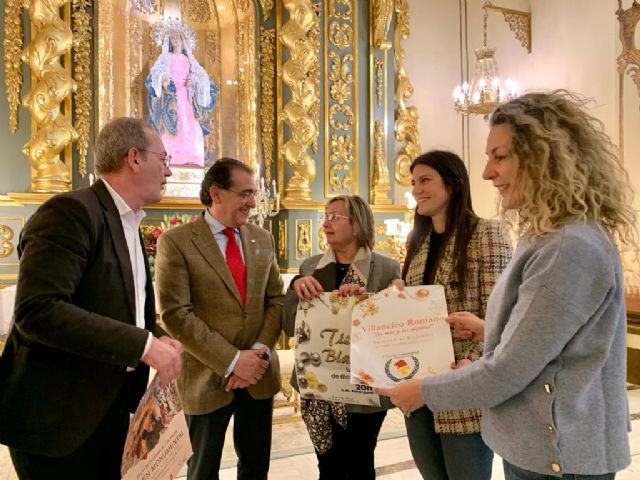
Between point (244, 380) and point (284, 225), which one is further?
point (284, 225)

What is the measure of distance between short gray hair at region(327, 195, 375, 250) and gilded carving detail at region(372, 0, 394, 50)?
4.51 metres

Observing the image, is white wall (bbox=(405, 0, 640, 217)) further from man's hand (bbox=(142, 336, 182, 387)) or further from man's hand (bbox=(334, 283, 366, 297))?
man's hand (bbox=(142, 336, 182, 387))

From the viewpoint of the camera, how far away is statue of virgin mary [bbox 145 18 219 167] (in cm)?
552

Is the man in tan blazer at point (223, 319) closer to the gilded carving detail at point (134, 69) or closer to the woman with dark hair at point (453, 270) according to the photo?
the woman with dark hair at point (453, 270)

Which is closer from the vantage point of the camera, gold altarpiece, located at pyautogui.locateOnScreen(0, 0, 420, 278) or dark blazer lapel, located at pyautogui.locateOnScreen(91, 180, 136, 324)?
dark blazer lapel, located at pyautogui.locateOnScreen(91, 180, 136, 324)

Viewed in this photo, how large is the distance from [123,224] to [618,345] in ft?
4.21

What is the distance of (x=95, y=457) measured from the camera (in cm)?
148

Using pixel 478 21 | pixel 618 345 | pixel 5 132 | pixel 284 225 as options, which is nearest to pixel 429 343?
pixel 618 345

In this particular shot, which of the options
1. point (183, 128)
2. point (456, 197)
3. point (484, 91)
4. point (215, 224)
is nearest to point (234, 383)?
point (215, 224)

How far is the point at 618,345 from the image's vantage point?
108 cm

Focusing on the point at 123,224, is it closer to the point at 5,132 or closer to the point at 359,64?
the point at 5,132

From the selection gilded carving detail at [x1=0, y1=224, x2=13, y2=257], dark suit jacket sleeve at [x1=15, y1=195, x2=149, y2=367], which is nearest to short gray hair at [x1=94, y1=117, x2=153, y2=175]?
dark suit jacket sleeve at [x1=15, y1=195, x2=149, y2=367]

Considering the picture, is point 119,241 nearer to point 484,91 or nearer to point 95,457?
Result: point 95,457

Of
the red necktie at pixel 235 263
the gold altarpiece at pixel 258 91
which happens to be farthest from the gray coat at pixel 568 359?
the gold altarpiece at pixel 258 91
